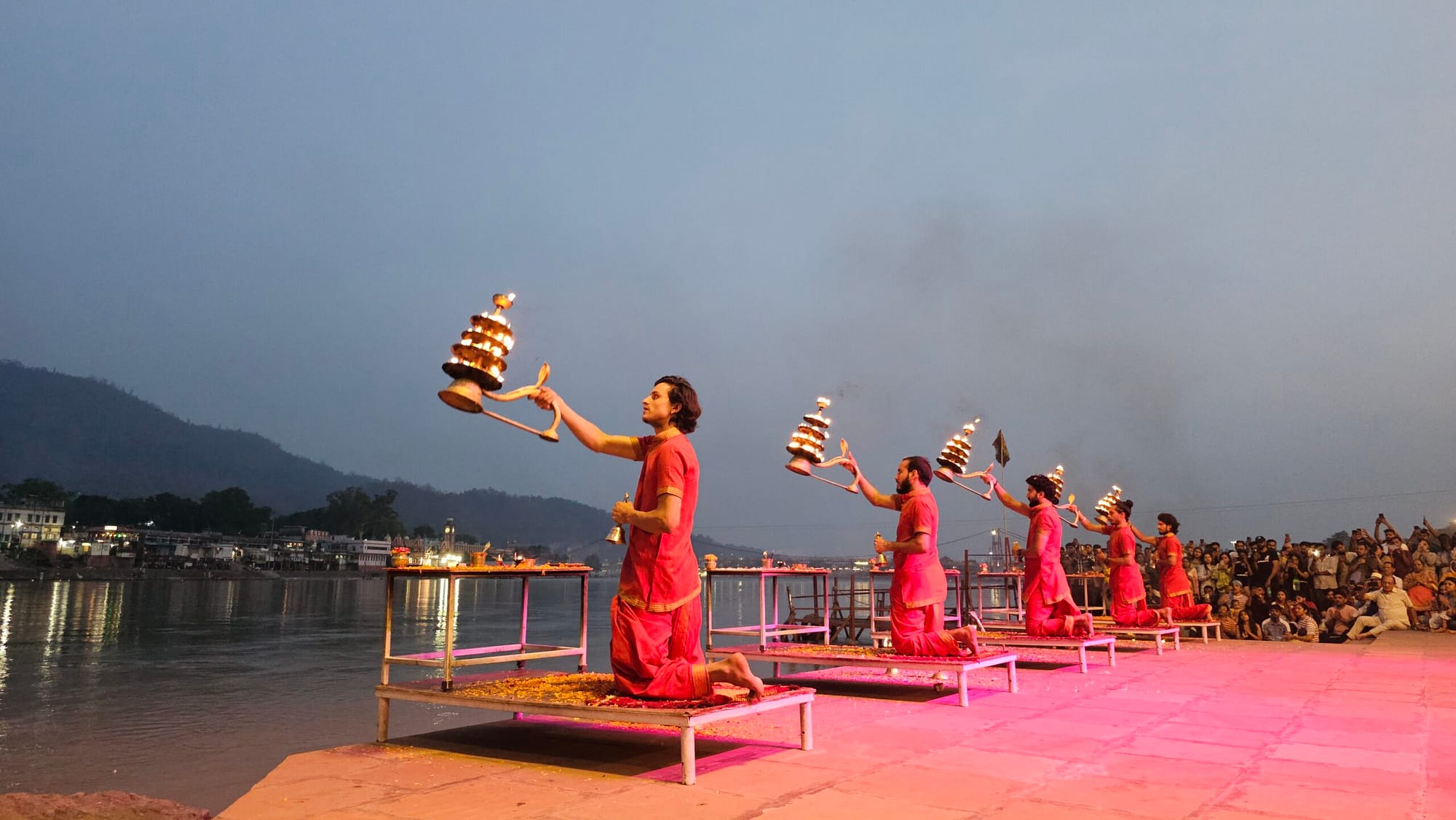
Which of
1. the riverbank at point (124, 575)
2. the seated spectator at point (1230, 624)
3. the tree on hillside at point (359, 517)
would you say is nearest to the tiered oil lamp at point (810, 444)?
the seated spectator at point (1230, 624)

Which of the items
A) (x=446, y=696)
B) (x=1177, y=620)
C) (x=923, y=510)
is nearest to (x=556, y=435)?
(x=446, y=696)

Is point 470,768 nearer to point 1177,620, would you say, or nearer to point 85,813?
point 85,813

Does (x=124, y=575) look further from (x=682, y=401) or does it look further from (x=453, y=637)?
(x=682, y=401)

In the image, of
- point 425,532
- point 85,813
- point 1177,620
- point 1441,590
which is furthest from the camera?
point 425,532

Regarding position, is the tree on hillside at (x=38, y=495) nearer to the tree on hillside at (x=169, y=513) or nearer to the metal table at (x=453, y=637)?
the tree on hillside at (x=169, y=513)

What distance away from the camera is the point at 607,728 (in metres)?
6.40

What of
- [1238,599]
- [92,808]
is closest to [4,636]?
[92,808]

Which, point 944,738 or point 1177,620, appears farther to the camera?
point 1177,620

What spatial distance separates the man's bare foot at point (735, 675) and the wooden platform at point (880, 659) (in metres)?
2.18

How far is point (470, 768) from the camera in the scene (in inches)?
200

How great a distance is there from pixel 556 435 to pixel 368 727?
33.1 ft

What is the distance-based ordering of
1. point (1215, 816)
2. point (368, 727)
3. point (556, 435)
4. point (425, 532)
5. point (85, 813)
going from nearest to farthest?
point (1215, 816) → point (85, 813) → point (556, 435) → point (368, 727) → point (425, 532)

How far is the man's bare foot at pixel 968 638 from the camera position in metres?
8.03

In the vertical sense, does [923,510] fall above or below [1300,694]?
above
